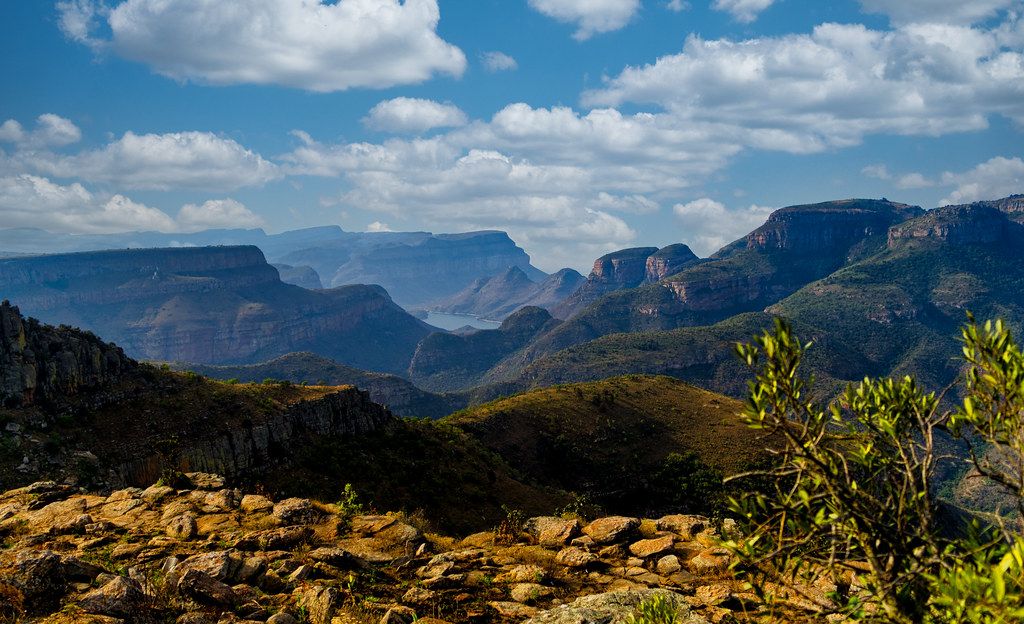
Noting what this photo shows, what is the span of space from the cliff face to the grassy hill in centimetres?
3714

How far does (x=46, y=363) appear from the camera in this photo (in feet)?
115

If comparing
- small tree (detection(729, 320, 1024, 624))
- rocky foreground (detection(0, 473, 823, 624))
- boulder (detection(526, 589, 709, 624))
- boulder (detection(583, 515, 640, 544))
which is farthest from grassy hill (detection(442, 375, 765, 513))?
small tree (detection(729, 320, 1024, 624))

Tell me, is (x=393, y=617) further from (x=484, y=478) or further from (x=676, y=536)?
(x=484, y=478)

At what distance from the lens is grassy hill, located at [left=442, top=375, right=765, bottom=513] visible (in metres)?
66.7

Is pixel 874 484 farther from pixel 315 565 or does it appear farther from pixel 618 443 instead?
pixel 618 443

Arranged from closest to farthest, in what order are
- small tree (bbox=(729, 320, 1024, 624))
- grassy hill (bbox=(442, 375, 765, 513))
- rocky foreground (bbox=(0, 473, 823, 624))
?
small tree (bbox=(729, 320, 1024, 624)) < rocky foreground (bbox=(0, 473, 823, 624)) < grassy hill (bbox=(442, 375, 765, 513))

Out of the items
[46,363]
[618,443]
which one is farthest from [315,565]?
[618,443]

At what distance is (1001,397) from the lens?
24.6 feet

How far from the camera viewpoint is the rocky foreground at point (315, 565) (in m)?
11.9

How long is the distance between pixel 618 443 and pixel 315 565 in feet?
218

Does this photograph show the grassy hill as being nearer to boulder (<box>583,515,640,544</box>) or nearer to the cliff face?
the cliff face

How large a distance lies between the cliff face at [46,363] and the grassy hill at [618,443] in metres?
37.1

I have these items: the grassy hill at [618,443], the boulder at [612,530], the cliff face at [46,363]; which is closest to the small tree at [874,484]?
the boulder at [612,530]

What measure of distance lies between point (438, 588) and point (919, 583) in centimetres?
990
